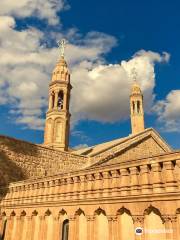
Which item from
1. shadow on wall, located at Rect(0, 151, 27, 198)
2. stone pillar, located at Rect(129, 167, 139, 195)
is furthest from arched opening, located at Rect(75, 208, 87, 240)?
shadow on wall, located at Rect(0, 151, 27, 198)

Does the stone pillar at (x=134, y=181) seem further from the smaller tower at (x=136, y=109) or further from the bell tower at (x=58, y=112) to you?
the smaller tower at (x=136, y=109)

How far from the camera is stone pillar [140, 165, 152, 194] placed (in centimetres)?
927

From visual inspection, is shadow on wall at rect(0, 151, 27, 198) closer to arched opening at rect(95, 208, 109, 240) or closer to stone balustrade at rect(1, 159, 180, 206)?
stone balustrade at rect(1, 159, 180, 206)

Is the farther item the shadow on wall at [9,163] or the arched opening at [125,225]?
the shadow on wall at [9,163]

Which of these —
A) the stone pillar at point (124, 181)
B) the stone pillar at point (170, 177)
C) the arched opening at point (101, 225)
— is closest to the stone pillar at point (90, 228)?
the arched opening at point (101, 225)

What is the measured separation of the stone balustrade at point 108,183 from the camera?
8859mm

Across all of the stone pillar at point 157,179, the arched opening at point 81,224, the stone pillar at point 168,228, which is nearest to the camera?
the stone pillar at point 168,228

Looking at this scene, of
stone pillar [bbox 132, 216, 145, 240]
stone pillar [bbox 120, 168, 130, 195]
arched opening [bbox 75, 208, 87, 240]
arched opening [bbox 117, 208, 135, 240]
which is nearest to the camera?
stone pillar [bbox 132, 216, 145, 240]

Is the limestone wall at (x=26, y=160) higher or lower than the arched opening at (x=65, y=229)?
higher

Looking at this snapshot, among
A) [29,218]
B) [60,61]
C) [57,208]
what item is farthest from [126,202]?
[60,61]

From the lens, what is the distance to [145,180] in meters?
9.38

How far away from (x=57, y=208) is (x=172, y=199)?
6787 mm

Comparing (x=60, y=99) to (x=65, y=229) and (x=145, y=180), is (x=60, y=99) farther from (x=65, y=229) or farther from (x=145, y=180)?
(x=145, y=180)

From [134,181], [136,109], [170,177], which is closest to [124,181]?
[134,181]
